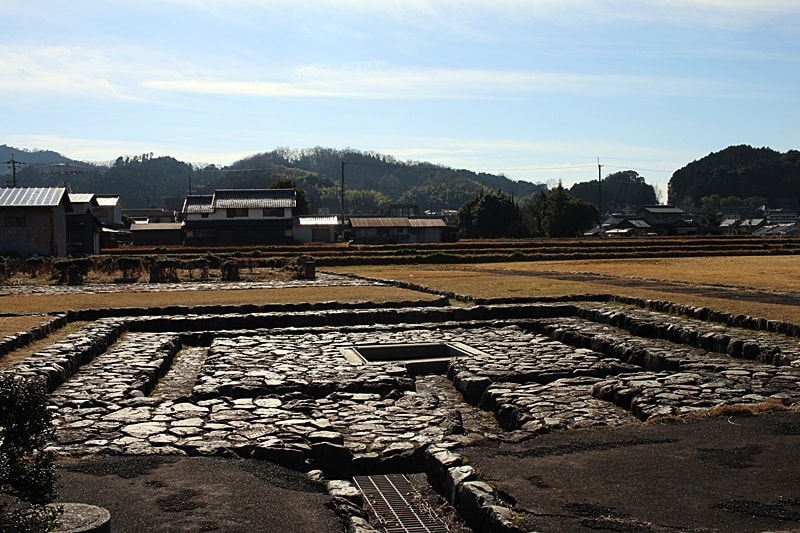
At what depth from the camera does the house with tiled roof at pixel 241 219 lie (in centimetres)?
6525

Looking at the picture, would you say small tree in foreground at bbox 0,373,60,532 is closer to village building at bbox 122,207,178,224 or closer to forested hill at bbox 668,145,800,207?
village building at bbox 122,207,178,224

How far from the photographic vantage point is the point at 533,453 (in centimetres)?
724

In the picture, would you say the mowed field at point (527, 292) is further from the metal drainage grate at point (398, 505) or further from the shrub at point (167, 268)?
the metal drainage grate at point (398, 505)

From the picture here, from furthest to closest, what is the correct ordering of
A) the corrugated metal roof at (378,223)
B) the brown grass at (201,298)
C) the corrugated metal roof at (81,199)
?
1. the corrugated metal roof at (378,223)
2. the corrugated metal roof at (81,199)
3. the brown grass at (201,298)

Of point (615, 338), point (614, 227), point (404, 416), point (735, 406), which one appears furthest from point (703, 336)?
point (614, 227)

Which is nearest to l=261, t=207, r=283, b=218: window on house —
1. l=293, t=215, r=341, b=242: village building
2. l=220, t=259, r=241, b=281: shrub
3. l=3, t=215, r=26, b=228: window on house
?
l=293, t=215, r=341, b=242: village building

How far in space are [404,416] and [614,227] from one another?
282 feet

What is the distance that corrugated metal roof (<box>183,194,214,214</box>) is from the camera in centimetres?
6669

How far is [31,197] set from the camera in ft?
139

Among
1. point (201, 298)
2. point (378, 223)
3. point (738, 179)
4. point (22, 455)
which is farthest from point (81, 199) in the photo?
point (738, 179)

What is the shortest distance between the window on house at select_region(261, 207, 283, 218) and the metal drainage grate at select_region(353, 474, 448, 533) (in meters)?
60.2

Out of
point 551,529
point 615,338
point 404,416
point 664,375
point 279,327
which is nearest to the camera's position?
point 551,529

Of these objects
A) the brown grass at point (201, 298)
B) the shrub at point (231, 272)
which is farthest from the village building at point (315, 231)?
the brown grass at point (201, 298)

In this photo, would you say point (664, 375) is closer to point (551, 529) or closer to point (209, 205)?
point (551, 529)
